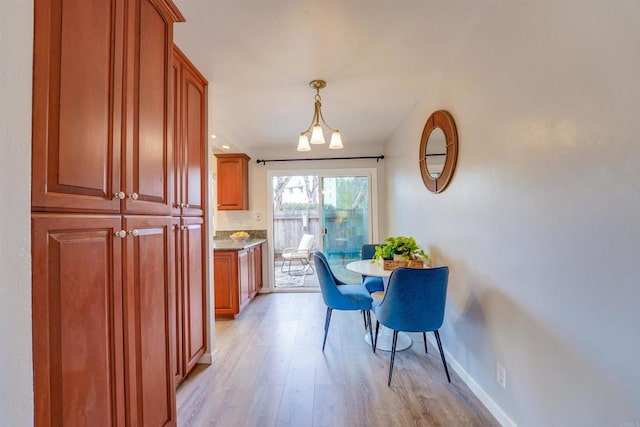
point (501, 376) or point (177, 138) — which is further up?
point (177, 138)

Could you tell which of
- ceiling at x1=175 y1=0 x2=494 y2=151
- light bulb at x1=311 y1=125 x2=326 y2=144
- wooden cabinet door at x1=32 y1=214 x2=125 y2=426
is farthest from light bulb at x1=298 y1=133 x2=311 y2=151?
wooden cabinet door at x1=32 y1=214 x2=125 y2=426

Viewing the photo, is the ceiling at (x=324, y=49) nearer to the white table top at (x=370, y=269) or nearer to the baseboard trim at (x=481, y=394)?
the white table top at (x=370, y=269)

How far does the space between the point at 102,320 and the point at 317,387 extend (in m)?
1.50

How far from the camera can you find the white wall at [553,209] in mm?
933

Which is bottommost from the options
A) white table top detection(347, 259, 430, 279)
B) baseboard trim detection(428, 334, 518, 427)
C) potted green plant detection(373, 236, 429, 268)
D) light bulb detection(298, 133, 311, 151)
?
baseboard trim detection(428, 334, 518, 427)

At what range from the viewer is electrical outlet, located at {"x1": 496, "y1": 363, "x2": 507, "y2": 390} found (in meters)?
1.55

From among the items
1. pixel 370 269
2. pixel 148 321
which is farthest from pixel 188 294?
pixel 370 269

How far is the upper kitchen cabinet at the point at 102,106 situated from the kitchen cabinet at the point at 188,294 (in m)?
0.70

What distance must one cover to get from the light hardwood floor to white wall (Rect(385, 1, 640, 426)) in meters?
0.34

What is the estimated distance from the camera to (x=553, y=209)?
3.93 feet

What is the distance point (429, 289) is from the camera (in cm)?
190

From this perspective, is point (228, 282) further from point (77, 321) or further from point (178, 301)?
point (77, 321)

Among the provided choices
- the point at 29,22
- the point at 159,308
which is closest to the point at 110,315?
the point at 159,308

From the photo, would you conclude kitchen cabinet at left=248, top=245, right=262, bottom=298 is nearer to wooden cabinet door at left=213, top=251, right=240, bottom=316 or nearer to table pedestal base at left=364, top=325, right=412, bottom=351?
wooden cabinet door at left=213, top=251, right=240, bottom=316
